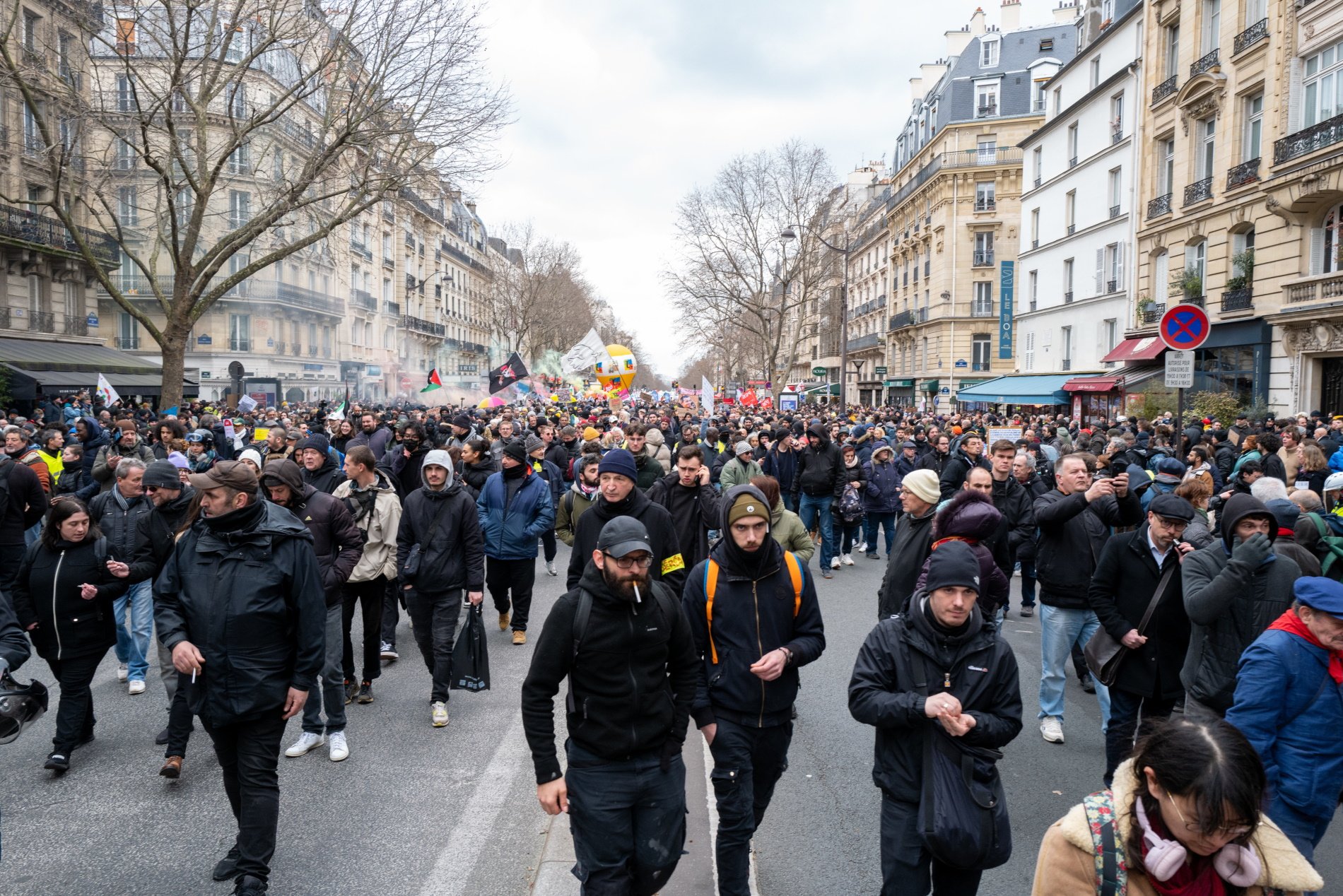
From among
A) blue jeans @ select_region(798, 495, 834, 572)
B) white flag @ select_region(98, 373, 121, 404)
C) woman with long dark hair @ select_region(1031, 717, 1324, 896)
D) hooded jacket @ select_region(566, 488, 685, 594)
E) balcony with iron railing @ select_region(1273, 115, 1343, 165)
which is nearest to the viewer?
woman with long dark hair @ select_region(1031, 717, 1324, 896)

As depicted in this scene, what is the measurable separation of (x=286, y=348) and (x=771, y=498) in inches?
1723

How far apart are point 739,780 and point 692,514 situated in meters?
2.79

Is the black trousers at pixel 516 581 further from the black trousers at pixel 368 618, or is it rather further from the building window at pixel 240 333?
the building window at pixel 240 333

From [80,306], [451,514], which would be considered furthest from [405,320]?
[451,514]

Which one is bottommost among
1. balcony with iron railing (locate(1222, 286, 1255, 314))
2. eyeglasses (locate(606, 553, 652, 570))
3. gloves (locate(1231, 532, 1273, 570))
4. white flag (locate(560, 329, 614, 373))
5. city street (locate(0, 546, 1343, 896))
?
city street (locate(0, 546, 1343, 896))

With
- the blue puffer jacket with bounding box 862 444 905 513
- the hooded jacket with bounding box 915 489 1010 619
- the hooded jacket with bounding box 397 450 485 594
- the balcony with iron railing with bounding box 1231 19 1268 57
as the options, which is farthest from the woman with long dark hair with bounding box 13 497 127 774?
the balcony with iron railing with bounding box 1231 19 1268 57

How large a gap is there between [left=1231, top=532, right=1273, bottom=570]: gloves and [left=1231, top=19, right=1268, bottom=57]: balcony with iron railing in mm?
22476

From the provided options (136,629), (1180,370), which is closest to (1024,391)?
(1180,370)

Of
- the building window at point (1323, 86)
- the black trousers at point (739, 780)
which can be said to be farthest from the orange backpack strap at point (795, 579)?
the building window at point (1323, 86)

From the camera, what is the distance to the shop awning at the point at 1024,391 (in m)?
28.3

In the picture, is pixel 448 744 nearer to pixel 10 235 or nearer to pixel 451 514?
pixel 451 514

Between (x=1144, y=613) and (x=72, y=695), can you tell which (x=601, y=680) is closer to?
(x=1144, y=613)

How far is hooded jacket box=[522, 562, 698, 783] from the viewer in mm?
2992

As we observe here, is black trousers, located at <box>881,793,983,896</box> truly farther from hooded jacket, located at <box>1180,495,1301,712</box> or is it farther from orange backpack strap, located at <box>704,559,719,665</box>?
hooded jacket, located at <box>1180,495,1301,712</box>
